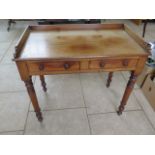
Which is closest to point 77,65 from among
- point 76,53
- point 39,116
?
point 76,53

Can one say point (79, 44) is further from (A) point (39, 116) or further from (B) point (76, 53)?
(A) point (39, 116)

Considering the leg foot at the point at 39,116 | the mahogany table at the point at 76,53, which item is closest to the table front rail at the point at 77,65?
the mahogany table at the point at 76,53

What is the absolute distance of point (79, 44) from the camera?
1.09 metres

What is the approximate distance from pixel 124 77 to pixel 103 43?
3.29ft

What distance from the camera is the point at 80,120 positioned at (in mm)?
1402

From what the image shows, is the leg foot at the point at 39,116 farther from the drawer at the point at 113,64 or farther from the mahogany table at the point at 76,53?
the drawer at the point at 113,64

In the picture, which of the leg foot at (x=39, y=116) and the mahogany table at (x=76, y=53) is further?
the leg foot at (x=39, y=116)

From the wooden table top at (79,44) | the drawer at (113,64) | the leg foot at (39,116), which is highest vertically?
the wooden table top at (79,44)

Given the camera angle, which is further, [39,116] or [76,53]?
[39,116]

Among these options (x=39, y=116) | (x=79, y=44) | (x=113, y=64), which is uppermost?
(x=79, y=44)

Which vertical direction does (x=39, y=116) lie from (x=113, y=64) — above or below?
below

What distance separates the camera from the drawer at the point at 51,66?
3.08ft

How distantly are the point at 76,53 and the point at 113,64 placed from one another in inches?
10.5

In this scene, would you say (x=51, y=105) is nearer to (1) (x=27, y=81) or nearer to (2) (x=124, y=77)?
(1) (x=27, y=81)
